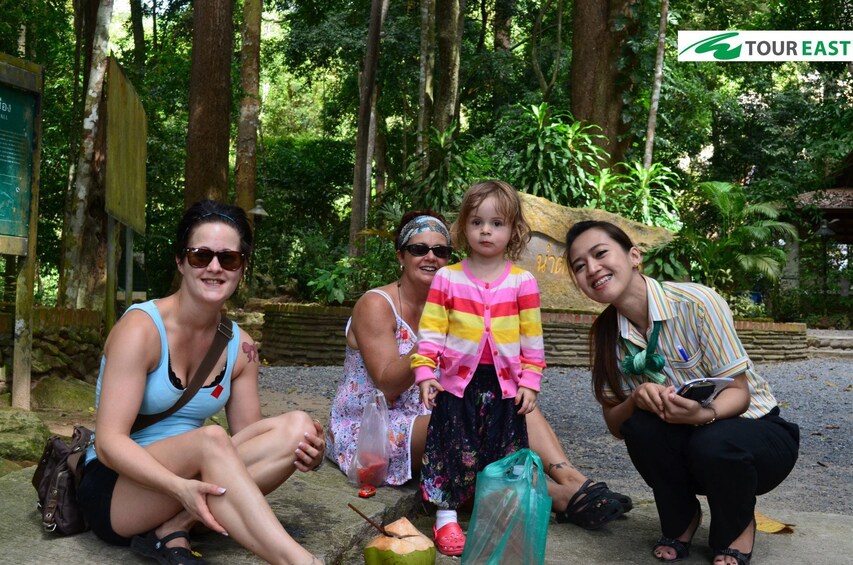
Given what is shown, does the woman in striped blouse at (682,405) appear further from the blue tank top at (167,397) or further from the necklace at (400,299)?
the blue tank top at (167,397)

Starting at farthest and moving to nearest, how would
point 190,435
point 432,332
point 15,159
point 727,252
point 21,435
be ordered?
point 727,252 < point 15,159 < point 21,435 < point 432,332 < point 190,435

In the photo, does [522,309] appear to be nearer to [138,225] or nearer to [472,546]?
[472,546]

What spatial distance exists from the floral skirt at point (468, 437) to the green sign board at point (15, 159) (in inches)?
143

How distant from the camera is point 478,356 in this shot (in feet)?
11.3

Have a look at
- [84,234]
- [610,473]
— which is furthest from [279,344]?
[610,473]

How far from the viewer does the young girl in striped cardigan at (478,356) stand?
3463 mm

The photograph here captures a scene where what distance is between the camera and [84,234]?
13.8 m

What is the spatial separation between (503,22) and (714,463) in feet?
71.8

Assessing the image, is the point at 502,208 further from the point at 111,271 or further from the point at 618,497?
the point at 111,271

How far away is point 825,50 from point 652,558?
1460 cm

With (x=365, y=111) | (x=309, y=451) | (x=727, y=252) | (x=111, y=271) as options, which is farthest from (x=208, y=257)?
(x=365, y=111)

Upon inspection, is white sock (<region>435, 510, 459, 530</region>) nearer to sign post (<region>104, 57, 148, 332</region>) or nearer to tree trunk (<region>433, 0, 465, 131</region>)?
sign post (<region>104, 57, 148, 332</region>)

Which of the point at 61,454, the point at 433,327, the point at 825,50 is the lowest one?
the point at 61,454

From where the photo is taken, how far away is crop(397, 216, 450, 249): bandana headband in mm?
3912
